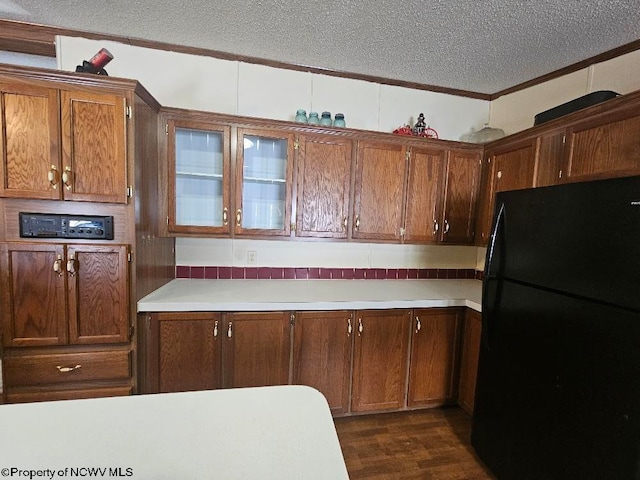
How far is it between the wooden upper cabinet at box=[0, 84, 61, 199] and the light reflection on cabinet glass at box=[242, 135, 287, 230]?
983 mm

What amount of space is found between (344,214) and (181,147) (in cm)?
119

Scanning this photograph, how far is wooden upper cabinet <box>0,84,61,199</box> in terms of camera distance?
142cm

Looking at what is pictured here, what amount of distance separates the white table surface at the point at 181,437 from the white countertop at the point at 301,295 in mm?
1006

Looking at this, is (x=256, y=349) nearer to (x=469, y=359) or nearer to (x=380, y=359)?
(x=380, y=359)

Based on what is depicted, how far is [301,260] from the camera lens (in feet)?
7.97

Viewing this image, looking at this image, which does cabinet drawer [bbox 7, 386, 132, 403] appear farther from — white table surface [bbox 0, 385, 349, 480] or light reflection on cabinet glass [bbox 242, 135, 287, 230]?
light reflection on cabinet glass [bbox 242, 135, 287, 230]

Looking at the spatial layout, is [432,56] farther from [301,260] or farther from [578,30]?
[301,260]

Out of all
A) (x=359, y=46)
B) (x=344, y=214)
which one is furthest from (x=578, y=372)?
(x=359, y=46)

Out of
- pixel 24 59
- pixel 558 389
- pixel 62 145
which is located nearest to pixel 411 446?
pixel 558 389

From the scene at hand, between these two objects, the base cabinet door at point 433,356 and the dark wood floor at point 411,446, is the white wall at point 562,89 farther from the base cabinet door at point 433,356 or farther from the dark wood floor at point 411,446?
the dark wood floor at point 411,446

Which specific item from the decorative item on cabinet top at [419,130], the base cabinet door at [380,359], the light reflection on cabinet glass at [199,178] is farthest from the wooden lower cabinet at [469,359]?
the light reflection on cabinet glass at [199,178]

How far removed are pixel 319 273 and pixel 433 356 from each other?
40.8 inches

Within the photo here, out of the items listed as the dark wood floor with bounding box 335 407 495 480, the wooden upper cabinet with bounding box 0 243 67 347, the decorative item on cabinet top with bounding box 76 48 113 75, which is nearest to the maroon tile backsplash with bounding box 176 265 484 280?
the wooden upper cabinet with bounding box 0 243 67 347

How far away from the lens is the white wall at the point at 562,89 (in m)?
1.80
